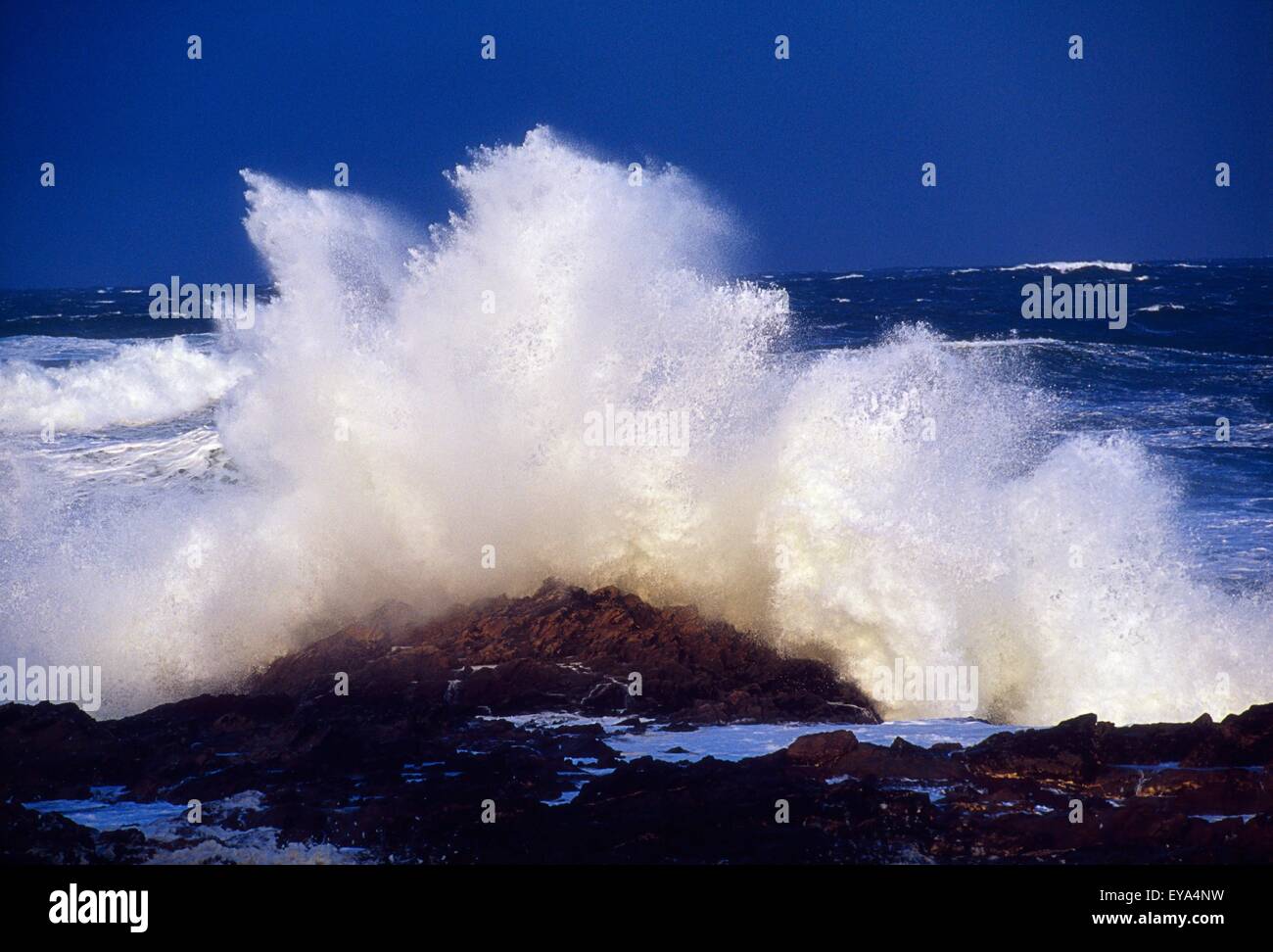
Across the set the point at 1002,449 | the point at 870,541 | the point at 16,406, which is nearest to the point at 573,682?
the point at 870,541

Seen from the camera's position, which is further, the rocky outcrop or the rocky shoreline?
the rocky outcrop

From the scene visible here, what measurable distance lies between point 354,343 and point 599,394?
8.96ft

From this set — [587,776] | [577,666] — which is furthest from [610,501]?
[587,776]

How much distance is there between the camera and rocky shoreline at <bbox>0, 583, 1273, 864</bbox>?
704 cm

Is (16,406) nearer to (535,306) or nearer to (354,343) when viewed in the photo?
(354,343)

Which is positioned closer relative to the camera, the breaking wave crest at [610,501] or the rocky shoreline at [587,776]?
the rocky shoreline at [587,776]

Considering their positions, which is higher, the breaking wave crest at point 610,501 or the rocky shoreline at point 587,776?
the breaking wave crest at point 610,501

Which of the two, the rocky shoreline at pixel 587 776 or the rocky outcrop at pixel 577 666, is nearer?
the rocky shoreline at pixel 587 776

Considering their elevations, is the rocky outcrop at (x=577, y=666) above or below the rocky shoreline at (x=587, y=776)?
above

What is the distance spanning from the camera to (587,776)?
26.4ft

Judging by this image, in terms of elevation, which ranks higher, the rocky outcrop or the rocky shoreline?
the rocky outcrop

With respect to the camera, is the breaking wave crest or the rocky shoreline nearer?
the rocky shoreline

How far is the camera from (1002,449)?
1323 centimetres

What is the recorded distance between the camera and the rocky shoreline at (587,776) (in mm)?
7043
